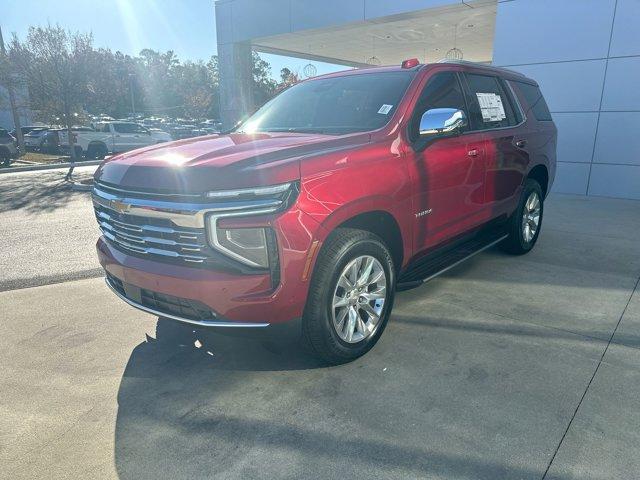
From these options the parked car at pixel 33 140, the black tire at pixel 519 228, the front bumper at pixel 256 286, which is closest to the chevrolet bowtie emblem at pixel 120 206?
the front bumper at pixel 256 286

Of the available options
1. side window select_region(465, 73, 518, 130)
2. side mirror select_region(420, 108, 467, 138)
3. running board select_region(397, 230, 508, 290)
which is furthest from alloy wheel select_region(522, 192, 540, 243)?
side mirror select_region(420, 108, 467, 138)

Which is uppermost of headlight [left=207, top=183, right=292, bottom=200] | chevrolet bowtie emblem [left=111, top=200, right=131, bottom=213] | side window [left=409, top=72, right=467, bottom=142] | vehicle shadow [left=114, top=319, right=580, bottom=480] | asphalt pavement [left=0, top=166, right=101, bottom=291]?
side window [left=409, top=72, right=467, bottom=142]

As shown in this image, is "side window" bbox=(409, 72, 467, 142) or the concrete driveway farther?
"side window" bbox=(409, 72, 467, 142)

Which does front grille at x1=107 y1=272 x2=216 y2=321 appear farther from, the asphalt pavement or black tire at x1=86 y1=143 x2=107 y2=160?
black tire at x1=86 y1=143 x2=107 y2=160

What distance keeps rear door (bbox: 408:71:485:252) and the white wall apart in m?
7.37

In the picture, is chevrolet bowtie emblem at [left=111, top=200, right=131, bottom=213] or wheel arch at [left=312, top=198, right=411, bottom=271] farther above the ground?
chevrolet bowtie emblem at [left=111, top=200, right=131, bottom=213]

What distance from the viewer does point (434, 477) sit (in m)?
2.21

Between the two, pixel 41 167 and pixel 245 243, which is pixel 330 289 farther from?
pixel 41 167

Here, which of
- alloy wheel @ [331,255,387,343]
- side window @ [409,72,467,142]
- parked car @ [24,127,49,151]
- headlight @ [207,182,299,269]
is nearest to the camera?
headlight @ [207,182,299,269]

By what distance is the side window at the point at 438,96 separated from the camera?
3517 mm

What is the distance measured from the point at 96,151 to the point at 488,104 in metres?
20.7

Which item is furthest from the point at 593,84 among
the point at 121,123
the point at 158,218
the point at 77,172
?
the point at 121,123

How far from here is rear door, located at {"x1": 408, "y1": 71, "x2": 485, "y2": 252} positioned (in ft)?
11.6

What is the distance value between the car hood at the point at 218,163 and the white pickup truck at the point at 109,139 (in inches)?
771
